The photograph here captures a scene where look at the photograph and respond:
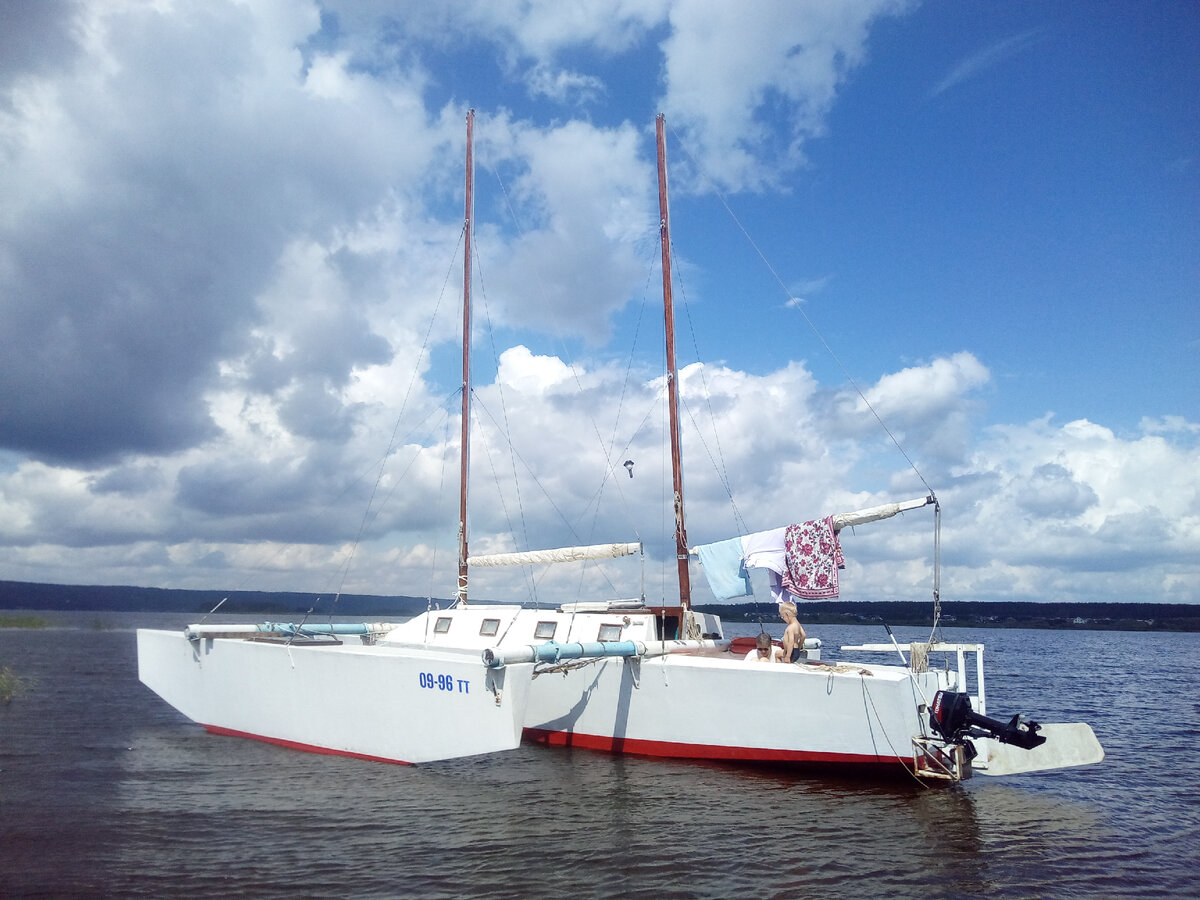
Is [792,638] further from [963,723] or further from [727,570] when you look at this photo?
[963,723]

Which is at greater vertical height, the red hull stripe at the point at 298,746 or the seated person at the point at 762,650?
the seated person at the point at 762,650

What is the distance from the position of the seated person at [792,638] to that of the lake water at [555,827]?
6.72 ft

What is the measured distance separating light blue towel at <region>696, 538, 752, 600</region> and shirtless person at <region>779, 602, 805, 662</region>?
6.66 feet

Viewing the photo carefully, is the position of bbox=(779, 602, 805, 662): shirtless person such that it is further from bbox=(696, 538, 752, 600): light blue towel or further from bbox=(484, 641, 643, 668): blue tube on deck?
bbox=(484, 641, 643, 668): blue tube on deck

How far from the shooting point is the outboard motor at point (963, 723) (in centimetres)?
1239

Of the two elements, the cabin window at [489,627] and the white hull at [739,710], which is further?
the cabin window at [489,627]

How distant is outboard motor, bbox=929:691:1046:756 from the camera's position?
1239 centimetres

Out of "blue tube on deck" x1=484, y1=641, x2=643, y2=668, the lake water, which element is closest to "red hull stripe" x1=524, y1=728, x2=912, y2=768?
the lake water

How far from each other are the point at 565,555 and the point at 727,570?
3.92 meters

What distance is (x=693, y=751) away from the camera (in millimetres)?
14953

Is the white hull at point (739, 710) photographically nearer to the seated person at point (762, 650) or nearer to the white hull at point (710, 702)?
the white hull at point (710, 702)

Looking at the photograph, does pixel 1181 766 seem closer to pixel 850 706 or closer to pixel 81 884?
pixel 850 706

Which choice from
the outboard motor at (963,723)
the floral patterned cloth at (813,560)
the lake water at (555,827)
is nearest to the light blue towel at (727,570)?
the floral patterned cloth at (813,560)

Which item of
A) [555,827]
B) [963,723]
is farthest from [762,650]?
[555,827]
